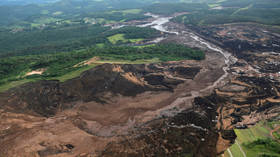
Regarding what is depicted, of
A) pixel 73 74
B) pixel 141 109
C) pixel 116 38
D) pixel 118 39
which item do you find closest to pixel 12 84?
pixel 73 74

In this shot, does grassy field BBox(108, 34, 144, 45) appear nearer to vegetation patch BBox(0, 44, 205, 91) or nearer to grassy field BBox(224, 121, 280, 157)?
vegetation patch BBox(0, 44, 205, 91)

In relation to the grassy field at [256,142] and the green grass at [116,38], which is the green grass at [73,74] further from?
the green grass at [116,38]

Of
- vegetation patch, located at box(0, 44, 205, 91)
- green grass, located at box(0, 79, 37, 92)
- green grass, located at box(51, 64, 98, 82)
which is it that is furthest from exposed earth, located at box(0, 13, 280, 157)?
vegetation patch, located at box(0, 44, 205, 91)

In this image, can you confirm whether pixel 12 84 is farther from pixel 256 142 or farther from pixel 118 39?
pixel 118 39

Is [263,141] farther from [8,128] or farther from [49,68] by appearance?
[49,68]

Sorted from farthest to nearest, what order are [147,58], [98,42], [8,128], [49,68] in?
1. [98,42]
2. [147,58]
3. [49,68]
4. [8,128]

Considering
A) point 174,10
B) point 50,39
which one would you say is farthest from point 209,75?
point 174,10

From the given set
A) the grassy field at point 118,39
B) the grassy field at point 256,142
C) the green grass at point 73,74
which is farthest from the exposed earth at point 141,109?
the grassy field at point 118,39
